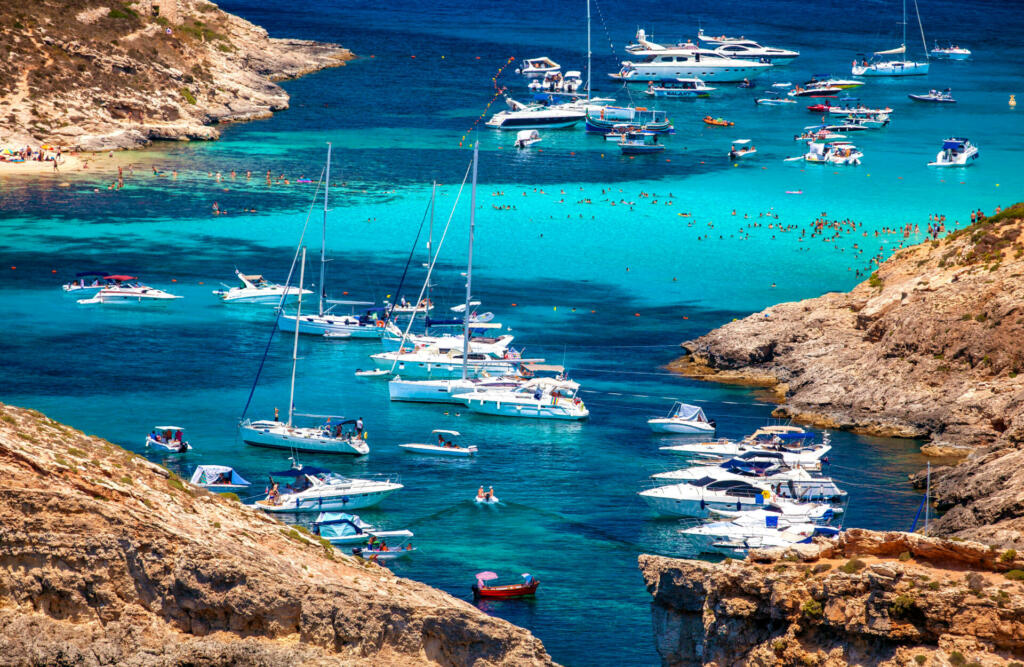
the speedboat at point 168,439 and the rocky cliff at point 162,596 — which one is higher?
the rocky cliff at point 162,596

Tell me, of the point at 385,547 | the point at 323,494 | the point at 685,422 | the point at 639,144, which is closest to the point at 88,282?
the point at 323,494

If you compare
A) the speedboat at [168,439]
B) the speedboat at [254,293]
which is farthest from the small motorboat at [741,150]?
the speedboat at [168,439]

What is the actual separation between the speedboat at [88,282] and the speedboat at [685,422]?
45355mm

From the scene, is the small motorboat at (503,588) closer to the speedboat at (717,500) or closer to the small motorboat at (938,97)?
the speedboat at (717,500)

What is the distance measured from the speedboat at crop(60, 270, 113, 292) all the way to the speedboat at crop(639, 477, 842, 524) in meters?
52.8

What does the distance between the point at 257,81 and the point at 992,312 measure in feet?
436

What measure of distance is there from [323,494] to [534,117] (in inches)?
4818

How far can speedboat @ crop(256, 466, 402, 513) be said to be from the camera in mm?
59625

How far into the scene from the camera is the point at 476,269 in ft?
360

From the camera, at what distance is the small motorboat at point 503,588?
48875 mm

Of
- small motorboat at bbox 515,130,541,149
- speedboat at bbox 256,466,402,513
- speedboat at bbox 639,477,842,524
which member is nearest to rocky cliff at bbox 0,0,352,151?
small motorboat at bbox 515,130,541,149

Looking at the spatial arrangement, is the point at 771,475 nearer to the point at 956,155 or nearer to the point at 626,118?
the point at 956,155

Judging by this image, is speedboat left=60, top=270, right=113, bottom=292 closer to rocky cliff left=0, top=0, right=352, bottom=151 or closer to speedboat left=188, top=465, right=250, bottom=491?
speedboat left=188, top=465, right=250, bottom=491

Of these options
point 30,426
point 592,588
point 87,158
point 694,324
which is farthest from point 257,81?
point 30,426
